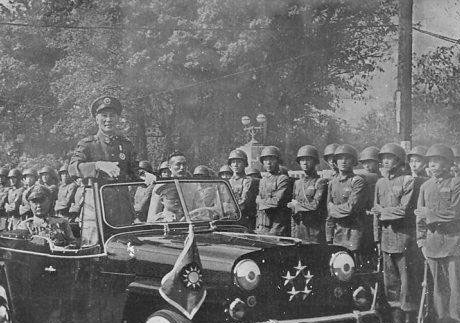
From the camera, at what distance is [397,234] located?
696cm

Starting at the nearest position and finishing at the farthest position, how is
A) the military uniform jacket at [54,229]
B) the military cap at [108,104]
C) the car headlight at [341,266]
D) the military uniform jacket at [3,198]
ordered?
the car headlight at [341,266]
the military uniform jacket at [54,229]
the military cap at [108,104]
the military uniform jacket at [3,198]

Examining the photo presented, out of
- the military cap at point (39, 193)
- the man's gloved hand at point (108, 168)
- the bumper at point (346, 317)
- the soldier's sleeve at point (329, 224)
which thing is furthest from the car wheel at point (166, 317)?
the soldier's sleeve at point (329, 224)

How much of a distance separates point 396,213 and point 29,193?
18.3ft

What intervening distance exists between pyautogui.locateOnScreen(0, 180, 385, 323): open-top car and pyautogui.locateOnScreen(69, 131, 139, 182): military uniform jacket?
530 mm

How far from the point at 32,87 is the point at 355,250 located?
1505cm

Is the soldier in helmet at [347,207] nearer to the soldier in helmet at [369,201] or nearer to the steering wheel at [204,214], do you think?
the soldier in helmet at [369,201]

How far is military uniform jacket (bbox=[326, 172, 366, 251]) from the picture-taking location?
285 inches

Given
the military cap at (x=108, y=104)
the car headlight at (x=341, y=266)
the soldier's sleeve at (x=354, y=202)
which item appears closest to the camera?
the car headlight at (x=341, y=266)

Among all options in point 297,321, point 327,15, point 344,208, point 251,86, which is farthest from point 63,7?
point 297,321

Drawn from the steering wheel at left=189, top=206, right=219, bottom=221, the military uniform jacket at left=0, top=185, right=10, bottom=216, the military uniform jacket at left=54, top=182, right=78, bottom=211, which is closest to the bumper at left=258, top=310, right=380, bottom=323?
the steering wheel at left=189, top=206, right=219, bottom=221

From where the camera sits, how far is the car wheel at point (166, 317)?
450 cm

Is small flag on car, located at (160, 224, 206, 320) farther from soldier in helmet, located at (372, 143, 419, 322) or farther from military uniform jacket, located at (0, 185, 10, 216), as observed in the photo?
military uniform jacket, located at (0, 185, 10, 216)

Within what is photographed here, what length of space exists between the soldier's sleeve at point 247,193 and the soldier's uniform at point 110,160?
2627 mm

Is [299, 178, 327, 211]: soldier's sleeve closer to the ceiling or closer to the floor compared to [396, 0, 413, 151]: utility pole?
closer to the floor
